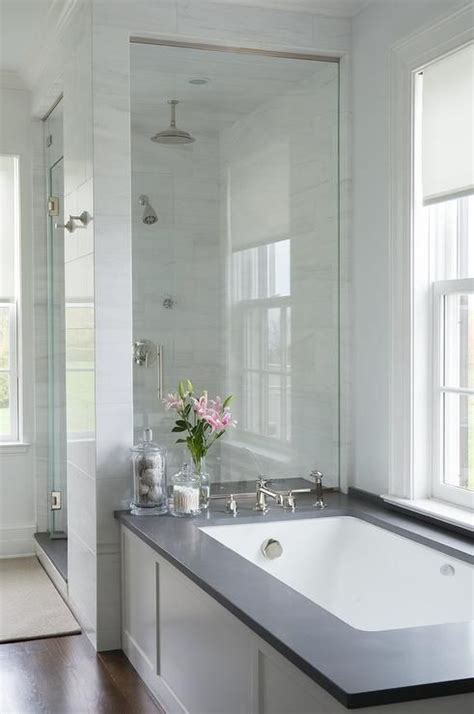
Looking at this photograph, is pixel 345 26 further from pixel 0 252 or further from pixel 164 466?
pixel 0 252

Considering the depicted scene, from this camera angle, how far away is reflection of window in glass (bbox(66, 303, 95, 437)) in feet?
12.5

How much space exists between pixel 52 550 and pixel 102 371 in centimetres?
172

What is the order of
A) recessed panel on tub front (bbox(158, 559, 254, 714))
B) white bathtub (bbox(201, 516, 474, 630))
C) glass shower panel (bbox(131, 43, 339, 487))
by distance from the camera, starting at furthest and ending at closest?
glass shower panel (bbox(131, 43, 339, 487)), white bathtub (bbox(201, 516, 474, 630)), recessed panel on tub front (bbox(158, 559, 254, 714))

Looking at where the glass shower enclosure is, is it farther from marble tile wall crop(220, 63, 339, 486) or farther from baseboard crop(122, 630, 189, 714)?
baseboard crop(122, 630, 189, 714)

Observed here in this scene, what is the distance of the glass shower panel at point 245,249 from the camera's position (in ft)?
12.6

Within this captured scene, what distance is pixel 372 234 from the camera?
3.86m

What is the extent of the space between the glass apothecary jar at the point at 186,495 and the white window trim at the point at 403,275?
0.79 m

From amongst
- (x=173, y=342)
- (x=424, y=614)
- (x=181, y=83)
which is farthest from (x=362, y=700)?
(x=181, y=83)

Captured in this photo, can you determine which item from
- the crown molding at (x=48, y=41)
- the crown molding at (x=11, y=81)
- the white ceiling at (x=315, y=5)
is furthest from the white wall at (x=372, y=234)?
the crown molding at (x=11, y=81)

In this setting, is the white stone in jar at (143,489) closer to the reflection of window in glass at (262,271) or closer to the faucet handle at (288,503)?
the faucet handle at (288,503)

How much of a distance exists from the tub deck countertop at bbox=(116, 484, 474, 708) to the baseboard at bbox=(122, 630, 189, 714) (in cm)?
47

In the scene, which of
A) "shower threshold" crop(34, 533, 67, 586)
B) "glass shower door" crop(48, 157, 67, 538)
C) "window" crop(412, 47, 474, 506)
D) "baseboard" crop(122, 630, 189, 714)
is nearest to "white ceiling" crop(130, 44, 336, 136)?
"window" crop(412, 47, 474, 506)

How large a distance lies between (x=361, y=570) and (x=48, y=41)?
293 centimetres

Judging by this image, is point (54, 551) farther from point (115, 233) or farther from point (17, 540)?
point (115, 233)
